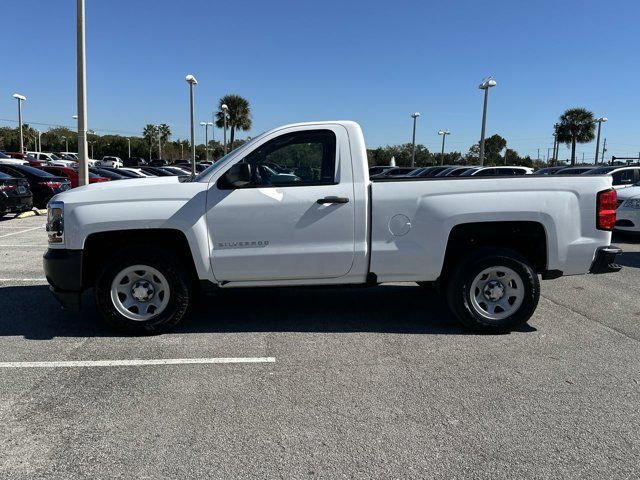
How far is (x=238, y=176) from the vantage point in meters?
4.82

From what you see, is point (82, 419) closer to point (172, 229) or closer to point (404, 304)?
point (172, 229)

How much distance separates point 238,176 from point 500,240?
2688 millimetres

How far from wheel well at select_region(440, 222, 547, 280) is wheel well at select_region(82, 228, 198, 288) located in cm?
256

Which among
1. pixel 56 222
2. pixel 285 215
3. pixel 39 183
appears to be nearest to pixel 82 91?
pixel 39 183

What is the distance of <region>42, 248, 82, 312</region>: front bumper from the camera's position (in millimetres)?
4910

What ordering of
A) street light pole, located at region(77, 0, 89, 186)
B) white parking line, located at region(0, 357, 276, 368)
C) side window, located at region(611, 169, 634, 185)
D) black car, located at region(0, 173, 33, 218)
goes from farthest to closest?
1. street light pole, located at region(77, 0, 89, 186)
2. side window, located at region(611, 169, 634, 185)
3. black car, located at region(0, 173, 33, 218)
4. white parking line, located at region(0, 357, 276, 368)

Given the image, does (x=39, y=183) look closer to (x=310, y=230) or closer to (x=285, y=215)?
(x=285, y=215)

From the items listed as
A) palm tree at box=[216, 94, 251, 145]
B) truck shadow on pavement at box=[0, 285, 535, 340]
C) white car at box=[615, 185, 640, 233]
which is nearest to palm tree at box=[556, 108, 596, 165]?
palm tree at box=[216, 94, 251, 145]

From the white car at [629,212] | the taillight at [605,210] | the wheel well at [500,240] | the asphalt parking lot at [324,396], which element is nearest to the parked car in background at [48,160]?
the white car at [629,212]

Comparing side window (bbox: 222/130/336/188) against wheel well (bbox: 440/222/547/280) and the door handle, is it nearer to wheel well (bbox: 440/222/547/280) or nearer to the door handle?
the door handle

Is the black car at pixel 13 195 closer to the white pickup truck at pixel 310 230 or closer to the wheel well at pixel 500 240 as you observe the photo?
the white pickup truck at pixel 310 230

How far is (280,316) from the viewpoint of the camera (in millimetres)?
5750

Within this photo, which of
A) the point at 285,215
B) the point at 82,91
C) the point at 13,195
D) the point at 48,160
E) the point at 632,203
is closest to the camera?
the point at 285,215

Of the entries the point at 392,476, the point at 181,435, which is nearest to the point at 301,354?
the point at 181,435
